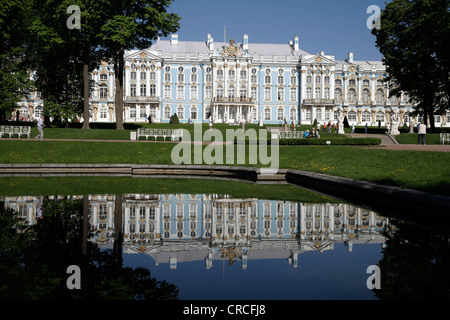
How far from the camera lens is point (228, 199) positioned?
10203mm

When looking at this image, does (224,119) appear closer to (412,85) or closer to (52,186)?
(412,85)

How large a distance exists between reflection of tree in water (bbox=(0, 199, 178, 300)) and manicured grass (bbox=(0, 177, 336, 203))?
4237 millimetres

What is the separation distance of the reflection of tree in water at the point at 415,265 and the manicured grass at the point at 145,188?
147 inches

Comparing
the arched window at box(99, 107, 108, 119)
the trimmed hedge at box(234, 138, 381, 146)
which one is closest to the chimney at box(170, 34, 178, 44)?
the arched window at box(99, 107, 108, 119)

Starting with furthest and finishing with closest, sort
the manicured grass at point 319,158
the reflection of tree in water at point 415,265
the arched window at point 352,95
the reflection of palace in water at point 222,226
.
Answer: the arched window at point 352,95, the manicured grass at point 319,158, the reflection of palace in water at point 222,226, the reflection of tree in water at point 415,265

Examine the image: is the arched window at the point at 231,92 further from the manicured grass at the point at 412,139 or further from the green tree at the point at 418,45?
the manicured grass at the point at 412,139

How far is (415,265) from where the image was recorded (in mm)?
5176

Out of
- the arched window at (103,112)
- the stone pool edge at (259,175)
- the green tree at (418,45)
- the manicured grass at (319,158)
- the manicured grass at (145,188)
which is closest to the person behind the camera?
the stone pool edge at (259,175)

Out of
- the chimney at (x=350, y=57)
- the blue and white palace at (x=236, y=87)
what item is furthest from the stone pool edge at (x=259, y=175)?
the chimney at (x=350, y=57)

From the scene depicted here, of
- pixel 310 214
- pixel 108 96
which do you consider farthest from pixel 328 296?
pixel 108 96

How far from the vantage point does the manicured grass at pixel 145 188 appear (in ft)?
35.9

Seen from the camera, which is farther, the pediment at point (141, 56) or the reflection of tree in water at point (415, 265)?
the pediment at point (141, 56)

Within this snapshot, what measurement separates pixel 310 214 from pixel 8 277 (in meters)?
5.61

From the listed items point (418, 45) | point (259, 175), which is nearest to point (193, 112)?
point (418, 45)
